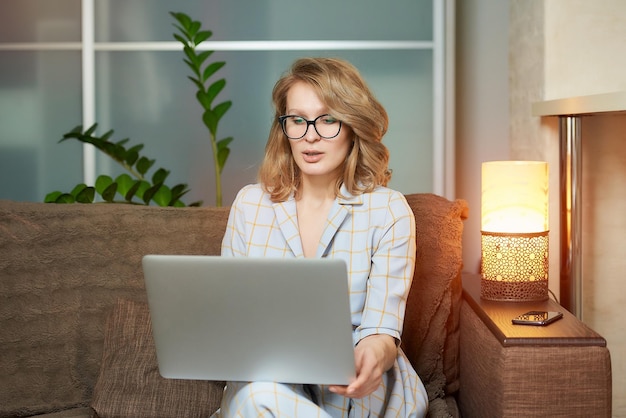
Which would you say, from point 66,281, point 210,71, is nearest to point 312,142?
point 66,281

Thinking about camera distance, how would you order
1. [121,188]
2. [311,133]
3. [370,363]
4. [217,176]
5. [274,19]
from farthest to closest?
[274,19]
[217,176]
[121,188]
[311,133]
[370,363]

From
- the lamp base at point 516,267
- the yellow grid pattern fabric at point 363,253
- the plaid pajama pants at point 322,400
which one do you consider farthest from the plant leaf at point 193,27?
the plaid pajama pants at point 322,400

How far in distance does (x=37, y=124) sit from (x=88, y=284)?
4.20 ft

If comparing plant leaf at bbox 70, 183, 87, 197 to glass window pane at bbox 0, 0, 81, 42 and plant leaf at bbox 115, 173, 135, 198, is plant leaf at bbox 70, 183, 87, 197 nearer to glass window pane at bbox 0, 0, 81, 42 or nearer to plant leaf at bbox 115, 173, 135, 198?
plant leaf at bbox 115, 173, 135, 198

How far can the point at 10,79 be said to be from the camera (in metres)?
3.25

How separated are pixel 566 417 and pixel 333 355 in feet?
1.64

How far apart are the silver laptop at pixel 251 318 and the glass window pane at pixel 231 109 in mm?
1643

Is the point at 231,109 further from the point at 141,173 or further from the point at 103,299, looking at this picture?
the point at 103,299

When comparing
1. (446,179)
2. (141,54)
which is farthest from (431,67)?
(141,54)

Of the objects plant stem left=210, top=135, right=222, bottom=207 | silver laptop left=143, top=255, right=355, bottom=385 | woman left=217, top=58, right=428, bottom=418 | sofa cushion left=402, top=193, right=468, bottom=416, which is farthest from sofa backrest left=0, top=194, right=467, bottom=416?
plant stem left=210, top=135, right=222, bottom=207

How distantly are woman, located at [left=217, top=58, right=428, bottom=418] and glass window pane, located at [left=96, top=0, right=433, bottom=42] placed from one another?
4.09 feet

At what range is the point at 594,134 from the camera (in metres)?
2.46

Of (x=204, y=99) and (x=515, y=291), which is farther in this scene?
(x=204, y=99)

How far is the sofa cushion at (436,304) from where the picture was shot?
208cm
